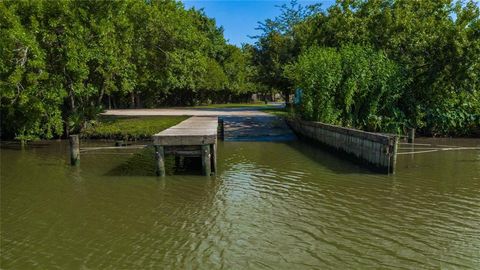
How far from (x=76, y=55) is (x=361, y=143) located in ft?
45.6

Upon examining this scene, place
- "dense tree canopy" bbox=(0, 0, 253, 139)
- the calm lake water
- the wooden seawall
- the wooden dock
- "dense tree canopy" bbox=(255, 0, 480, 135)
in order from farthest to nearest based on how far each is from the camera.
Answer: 1. "dense tree canopy" bbox=(255, 0, 480, 135)
2. "dense tree canopy" bbox=(0, 0, 253, 139)
3. the wooden seawall
4. the wooden dock
5. the calm lake water

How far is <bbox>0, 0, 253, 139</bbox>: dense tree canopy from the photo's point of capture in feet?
69.4

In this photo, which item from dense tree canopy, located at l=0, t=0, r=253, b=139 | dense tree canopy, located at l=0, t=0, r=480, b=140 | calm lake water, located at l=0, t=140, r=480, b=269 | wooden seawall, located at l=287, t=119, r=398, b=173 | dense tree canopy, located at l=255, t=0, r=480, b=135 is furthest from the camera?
dense tree canopy, located at l=255, t=0, r=480, b=135

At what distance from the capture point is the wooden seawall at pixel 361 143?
1429 cm

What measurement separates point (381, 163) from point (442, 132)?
14.3 metres

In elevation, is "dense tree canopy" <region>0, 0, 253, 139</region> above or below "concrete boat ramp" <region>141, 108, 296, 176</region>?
Result: above

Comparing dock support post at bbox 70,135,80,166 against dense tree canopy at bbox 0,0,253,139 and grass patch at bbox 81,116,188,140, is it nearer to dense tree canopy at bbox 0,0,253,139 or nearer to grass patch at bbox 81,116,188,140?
dense tree canopy at bbox 0,0,253,139

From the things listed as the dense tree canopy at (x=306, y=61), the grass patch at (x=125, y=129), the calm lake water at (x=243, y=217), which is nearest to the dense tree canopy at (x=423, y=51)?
the dense tree canopy at (x=306, y=61)

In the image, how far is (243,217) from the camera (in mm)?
9406

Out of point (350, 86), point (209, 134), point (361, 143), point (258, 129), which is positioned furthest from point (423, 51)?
point (209, 134)

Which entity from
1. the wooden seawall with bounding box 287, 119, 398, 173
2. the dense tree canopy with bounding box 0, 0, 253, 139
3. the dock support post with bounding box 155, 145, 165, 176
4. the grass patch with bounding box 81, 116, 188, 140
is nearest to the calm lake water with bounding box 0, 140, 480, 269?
the dock support post with bounding box 155, 145, 165, 176

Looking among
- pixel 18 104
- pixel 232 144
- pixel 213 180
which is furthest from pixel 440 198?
pixel 18 104

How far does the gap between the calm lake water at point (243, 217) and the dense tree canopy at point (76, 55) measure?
6.82 meters

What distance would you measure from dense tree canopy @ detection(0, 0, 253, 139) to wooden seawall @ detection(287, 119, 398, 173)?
10457 mm
